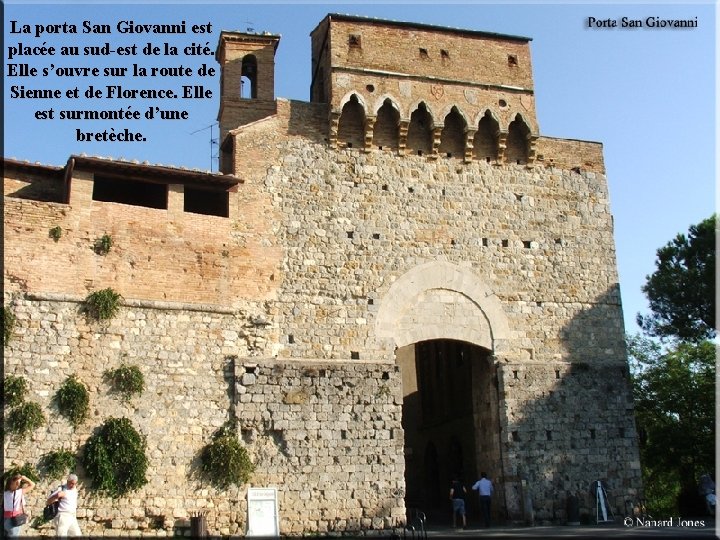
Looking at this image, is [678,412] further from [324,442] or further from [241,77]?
[241,77]

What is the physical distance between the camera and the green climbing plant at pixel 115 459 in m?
14.1

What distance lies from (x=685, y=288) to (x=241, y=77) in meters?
18.0

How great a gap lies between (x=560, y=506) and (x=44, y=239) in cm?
1239

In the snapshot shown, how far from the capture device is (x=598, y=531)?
1481 centimetres

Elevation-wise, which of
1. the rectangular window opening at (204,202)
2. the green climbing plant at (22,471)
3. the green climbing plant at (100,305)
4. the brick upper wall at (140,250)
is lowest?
the green climbing plant at (22,471)

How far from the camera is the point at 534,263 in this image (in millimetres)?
18688

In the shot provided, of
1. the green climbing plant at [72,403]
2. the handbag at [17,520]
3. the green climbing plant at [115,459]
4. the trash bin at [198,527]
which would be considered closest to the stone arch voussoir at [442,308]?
the trash bin at [198,527]

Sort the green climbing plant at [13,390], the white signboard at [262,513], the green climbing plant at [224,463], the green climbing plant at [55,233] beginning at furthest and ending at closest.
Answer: the green climbing plant at [55,233] < the green climbing plant at [224,463] < the green climbing plant at [13,390] < the white signboard at [262,513]

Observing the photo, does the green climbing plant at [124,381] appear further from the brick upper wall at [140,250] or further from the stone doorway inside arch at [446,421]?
the stone doorway inside arch at [446,421]

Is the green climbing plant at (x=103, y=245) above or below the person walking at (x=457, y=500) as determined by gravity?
above

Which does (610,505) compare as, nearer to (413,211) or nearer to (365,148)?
(413,211)

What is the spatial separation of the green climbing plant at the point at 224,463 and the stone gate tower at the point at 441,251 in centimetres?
105

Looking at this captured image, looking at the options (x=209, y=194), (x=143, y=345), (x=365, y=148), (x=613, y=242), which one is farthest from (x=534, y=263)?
(x=143, y=345)

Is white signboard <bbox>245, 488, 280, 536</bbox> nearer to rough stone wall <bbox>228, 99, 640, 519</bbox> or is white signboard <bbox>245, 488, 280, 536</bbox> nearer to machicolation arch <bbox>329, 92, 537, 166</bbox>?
rough stone wall <bbox>228, 99, 640, 519</bbox>
